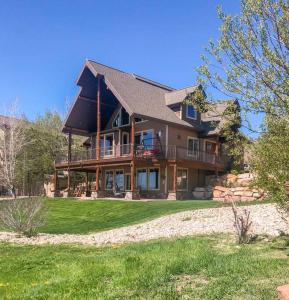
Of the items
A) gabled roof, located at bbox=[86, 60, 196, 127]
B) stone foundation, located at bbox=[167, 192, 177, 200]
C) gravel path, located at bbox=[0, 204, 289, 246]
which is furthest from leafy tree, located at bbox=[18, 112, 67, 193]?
gravel path, located at bbox=[0, 204, 289, 246]

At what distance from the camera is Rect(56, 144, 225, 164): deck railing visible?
94.6 ft

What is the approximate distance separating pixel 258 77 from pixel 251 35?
0.71 meters

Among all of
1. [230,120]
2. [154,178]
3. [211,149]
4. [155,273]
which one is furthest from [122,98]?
[155,273]

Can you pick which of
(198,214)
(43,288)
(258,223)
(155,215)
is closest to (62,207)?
(155,215)

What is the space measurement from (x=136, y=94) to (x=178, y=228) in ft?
62.1

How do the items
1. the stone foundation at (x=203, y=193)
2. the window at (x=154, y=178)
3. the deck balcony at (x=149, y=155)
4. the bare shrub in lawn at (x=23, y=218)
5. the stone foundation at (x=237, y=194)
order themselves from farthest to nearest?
the window at (x=154, y=178) → the stone foundation at (x=203, y=193) → the deck balcony at (x=149, y=155) → the stone foundation at (x=237, y=194) → the bare shrub in lawn at (x=23, y=218)

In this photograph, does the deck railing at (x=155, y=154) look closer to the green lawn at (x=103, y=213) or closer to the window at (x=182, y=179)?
the window at (x=182, y=179)

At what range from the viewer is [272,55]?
649cm

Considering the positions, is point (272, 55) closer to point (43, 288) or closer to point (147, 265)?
point (147, 265)

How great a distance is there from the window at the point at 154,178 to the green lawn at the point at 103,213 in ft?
21.5

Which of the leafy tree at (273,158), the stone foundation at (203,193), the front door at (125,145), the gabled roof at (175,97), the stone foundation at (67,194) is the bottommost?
the stone foundation at (67,194)

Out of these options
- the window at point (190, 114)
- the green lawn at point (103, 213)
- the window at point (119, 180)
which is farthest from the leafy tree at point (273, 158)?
the window at point (119, 180)

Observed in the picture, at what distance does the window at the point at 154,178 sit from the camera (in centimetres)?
3084

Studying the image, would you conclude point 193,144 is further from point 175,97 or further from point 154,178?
point 154,178
